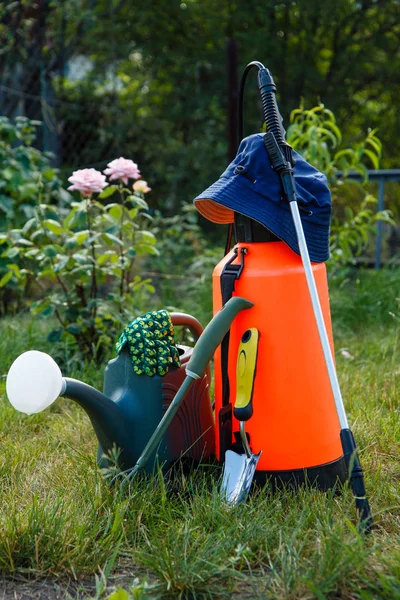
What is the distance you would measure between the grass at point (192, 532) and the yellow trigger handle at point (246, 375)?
201mm

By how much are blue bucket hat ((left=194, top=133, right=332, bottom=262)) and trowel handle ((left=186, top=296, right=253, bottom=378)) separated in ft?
0.67

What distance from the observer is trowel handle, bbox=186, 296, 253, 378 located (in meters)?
1.70

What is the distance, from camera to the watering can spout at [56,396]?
1581 mm

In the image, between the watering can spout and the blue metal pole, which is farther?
the blue metal pole

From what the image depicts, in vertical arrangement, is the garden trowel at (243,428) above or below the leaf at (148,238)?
below

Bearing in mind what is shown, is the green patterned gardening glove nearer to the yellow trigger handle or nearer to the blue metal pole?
the yellow trigger handle

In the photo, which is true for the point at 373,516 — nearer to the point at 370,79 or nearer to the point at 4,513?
the point at 4,513

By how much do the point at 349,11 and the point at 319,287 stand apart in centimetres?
531

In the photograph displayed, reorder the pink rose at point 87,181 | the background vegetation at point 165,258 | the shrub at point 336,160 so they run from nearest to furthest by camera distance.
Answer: the background vegetation at point 165,258
the pink rose at point 87,181
the shrub at point 336,160

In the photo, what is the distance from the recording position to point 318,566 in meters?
1.38

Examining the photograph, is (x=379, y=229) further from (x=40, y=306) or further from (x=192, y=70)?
(x=192, y=70)

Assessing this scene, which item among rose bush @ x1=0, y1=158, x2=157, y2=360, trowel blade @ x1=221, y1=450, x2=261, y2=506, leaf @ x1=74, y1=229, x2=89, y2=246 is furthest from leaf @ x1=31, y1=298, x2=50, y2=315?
trowel blade @ x1=221, y1=450, x2=261, y2=506

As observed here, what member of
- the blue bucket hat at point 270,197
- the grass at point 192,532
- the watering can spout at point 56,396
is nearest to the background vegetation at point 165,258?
the grass at point 192,532

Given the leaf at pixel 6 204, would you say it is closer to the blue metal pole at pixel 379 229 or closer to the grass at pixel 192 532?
the grass at pixel 192 532
